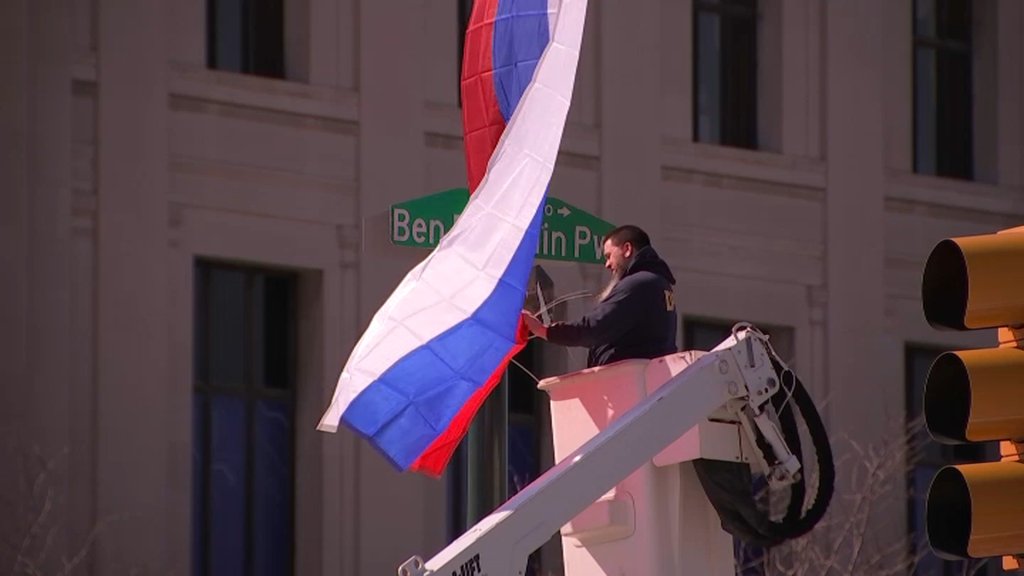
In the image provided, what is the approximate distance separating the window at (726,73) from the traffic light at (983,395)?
20872 millimetres

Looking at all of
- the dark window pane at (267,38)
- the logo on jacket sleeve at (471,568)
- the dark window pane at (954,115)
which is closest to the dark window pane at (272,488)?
the dark window pane at (267,38)

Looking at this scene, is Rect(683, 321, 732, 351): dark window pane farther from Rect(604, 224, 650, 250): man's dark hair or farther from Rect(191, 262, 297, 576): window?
Rect(604, 224, 650, 250): man's dark hair

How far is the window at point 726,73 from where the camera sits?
29.0 m

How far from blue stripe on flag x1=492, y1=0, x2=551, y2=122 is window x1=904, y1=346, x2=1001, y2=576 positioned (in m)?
18.1

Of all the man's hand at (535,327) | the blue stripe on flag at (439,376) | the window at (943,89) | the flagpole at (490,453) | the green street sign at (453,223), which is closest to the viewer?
the blue stripe on flag at (439,376)

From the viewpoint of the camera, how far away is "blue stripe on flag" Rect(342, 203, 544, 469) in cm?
982

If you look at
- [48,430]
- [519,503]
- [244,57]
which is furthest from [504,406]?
[244,57]

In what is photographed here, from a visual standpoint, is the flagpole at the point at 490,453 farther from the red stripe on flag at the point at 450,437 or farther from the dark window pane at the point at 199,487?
the dark window pane at the point at 199,487

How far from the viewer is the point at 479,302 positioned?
396 inches

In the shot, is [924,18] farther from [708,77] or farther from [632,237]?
[632,237]

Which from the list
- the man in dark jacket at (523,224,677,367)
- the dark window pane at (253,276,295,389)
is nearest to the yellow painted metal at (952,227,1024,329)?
the man in dark jacket at (523,224,677,367)

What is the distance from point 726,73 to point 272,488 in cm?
717

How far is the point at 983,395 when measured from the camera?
7.86m

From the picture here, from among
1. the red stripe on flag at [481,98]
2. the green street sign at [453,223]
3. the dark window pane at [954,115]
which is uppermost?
the dark window pane at [954,115]
